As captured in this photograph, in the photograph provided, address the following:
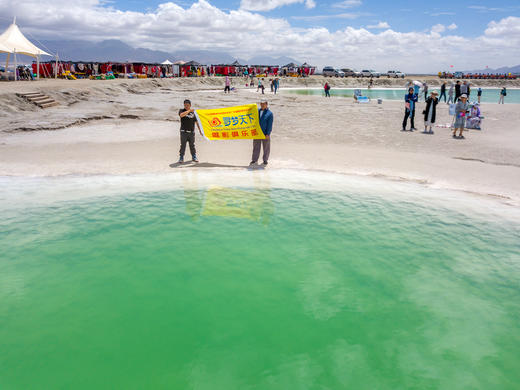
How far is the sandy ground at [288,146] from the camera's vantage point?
11719 mm

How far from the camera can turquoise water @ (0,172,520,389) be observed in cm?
438

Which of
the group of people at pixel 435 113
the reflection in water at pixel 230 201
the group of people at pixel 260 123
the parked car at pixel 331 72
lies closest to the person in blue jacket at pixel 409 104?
the group of people at pixel 435 113

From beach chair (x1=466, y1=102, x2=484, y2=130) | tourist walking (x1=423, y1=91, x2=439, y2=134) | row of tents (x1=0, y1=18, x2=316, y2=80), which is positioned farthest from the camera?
row of tents (x1=0, y1=18, x2=316, y2=80)

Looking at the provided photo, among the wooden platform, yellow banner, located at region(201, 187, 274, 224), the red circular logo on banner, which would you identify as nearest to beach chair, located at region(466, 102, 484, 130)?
the red circular logo on banner

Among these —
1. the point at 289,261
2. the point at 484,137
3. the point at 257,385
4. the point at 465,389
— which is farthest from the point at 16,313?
the point at 484,137

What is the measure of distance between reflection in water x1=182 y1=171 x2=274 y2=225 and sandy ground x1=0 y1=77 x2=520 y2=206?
224 cm

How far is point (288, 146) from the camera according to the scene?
52.1ft

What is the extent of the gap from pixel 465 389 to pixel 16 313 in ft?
20.0

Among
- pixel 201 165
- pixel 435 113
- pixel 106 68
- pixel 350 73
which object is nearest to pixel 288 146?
pixel 201 165

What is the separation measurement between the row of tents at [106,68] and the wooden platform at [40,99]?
551 inches

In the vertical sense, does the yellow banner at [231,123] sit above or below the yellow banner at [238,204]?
above

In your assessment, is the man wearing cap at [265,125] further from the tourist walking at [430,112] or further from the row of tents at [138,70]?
the row of tents at [138,70]

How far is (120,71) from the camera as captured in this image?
2189 inches

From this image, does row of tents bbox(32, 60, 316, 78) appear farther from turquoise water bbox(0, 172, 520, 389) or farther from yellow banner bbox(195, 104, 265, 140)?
turquoise water bbox(0, 172, 520, 389)
